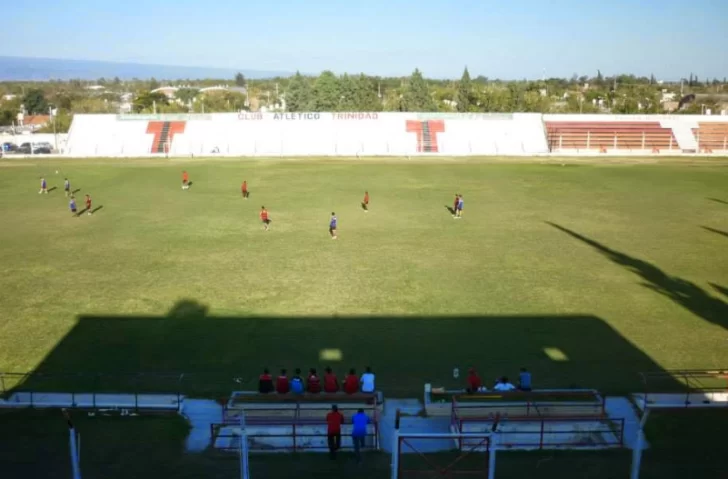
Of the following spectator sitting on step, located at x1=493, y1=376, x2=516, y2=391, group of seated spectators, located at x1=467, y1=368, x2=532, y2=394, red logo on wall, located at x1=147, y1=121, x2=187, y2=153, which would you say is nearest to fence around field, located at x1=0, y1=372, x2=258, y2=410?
group of seated spectators, located at x1=467, y1=368, x2=532, y2=394

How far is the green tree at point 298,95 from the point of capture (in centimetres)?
8621

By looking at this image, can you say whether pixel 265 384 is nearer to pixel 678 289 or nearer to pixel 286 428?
pixel 286 428

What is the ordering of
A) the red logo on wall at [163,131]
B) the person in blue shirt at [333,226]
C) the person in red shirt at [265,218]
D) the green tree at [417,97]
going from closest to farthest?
the person in blue shirt at [333,226] < the person in red shirt at [265,218] < the red logo on wall at [163,131] < the green tree at [417,97]

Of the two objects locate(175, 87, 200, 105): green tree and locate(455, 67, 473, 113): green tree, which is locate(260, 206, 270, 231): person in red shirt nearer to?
locate(455, 67, 473, 113): green tree

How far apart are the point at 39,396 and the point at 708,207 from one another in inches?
1314

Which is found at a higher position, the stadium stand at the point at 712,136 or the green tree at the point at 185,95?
the green tree at the point at 185,95

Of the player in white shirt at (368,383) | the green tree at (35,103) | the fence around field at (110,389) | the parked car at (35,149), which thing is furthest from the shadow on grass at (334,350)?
the green tree at (35,103)

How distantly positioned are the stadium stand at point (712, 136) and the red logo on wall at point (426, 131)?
85.0 feet

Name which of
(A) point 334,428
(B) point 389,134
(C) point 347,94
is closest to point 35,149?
(B) point 389,134

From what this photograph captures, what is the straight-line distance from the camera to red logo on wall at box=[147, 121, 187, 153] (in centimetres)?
5853

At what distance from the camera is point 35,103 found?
11106 cm

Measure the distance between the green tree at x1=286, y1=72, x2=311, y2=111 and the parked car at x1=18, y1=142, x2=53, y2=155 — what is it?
113 feet

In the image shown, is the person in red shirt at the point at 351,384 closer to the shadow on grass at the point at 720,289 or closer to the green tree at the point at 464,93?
the shadow on grass at the point at 720,289

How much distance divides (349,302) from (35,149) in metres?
54.4
